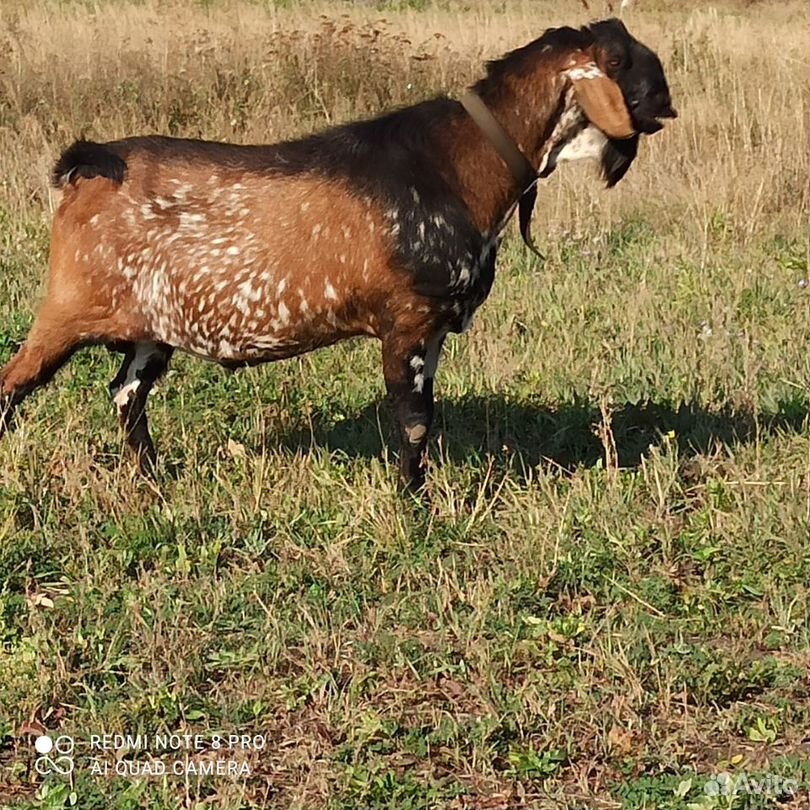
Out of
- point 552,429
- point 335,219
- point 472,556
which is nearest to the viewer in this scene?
point 472,556

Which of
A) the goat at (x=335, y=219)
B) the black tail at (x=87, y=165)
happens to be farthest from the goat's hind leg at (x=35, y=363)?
the black tail at (x=87, y=165)

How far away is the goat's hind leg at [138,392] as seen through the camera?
5.80m

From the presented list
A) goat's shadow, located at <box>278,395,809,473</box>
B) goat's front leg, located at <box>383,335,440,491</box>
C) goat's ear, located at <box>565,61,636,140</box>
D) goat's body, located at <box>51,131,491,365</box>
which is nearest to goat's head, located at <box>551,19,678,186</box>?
goat's ear, located at <box>565,61,636,140</box>

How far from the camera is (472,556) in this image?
502 cm

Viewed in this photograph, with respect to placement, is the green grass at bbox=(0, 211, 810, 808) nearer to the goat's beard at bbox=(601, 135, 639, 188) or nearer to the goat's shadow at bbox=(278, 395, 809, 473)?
the goat's shadow at bbox=(278, 395, 809, 473)

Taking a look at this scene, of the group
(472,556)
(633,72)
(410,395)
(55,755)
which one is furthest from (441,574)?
(633,72)

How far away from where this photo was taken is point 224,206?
518 cm

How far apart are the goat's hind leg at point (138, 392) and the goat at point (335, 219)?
48 cm

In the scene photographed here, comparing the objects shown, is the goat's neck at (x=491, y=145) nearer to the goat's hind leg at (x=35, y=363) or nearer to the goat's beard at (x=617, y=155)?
the goat's beard at (x=617, y=155)

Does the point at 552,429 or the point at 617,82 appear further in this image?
the point at 552,429

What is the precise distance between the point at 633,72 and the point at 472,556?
1932 mm

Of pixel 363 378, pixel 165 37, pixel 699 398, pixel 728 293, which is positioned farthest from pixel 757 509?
pixel 165 37

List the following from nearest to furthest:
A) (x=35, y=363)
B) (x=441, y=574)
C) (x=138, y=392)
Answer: (x=441, y=574) < (x=35, y=363) < (x=138, y=392)

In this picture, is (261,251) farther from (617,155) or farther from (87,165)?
(617,155)
